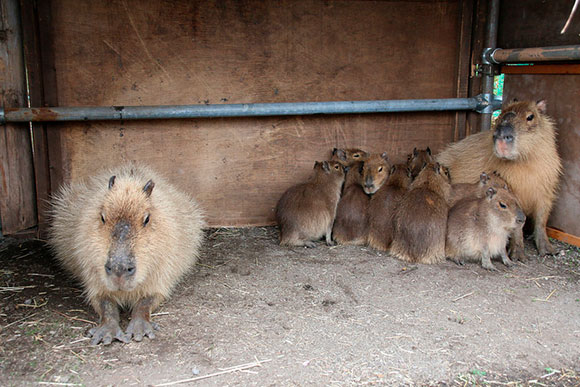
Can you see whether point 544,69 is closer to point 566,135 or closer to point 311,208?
point 566,135

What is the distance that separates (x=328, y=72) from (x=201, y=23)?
125 cm

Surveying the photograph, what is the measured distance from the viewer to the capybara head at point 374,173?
477cm

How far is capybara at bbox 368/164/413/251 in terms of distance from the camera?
14.8 feet

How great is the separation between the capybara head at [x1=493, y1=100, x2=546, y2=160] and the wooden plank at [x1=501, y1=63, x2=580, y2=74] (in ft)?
1.03

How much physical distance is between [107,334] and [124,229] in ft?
2.02

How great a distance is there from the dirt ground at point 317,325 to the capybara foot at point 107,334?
5cm

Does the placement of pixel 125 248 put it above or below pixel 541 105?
below

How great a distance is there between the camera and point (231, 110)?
15.7 ft

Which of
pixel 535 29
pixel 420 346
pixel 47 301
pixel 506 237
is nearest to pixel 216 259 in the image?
pixel 47 301

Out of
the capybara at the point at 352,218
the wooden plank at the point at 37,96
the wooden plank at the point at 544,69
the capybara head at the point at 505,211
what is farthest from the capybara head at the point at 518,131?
the wooden plank at the point at 37,96

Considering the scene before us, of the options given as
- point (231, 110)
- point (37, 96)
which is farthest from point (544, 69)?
point (37, 96)

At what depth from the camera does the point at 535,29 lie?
4.77m

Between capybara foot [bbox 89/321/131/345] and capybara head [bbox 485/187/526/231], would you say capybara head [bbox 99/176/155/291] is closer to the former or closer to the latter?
capybara foot [bbox 89/321/131/345]

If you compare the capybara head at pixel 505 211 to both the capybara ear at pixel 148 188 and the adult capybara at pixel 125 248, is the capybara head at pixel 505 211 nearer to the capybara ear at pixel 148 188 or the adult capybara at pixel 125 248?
the adult capybara at pixel 125 248
